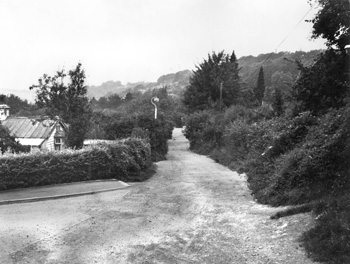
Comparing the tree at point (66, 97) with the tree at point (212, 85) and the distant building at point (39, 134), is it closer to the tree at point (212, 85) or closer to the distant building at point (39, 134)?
the distant building at point (39, 134)

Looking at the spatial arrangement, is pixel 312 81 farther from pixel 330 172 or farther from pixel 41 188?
pixel 41 188

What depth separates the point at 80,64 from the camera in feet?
66.5

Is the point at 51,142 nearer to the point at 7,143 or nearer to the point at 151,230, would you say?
the point at 7,143

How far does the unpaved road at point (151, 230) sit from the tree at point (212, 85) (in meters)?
26.7

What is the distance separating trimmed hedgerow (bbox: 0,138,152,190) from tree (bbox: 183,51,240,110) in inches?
894

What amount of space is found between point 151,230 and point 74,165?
6502 mm

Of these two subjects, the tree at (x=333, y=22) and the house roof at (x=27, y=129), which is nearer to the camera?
the tree at (x=333, y=22)

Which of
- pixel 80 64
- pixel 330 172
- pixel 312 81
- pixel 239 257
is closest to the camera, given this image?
pixel 239 257

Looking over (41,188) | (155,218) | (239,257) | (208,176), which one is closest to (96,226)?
(155,218)

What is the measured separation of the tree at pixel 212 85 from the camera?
3831 cm

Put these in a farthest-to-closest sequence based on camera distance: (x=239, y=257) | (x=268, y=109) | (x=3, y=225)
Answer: (x=268, y=109), (x=3, y=225), (x=239, y=257)

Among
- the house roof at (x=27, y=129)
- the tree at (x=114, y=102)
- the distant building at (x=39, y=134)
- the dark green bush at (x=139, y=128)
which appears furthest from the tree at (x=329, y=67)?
the tree at (x=114, y=102)

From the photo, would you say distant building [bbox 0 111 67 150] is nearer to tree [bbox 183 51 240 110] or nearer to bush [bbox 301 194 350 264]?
tree [bbox 183 51 240 110]

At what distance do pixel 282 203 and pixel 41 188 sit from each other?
9059 mm
